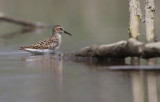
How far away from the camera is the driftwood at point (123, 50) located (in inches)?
407

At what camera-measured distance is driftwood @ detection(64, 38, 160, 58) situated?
1034 centimetres

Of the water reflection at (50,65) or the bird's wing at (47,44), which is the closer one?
the water reflection at (50,65)

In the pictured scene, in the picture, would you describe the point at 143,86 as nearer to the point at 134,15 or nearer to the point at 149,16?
the point at 149,16

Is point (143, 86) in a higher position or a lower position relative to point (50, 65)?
lower

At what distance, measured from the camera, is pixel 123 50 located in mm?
11016

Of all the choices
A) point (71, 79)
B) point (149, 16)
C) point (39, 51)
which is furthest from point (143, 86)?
point (39, 51)

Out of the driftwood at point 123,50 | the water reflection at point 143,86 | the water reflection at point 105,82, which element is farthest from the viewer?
the driftwood at point 123,50

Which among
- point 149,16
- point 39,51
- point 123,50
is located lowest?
point 123,50

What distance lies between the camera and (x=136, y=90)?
8.45 meters

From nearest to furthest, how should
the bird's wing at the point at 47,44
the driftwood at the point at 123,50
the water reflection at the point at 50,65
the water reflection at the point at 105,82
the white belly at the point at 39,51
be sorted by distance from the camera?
the water reflection at the point at 105,82 → the water reflection at the point at 50,65 → the driftwood at the point at 123,50 → the white belly at the point at 39,51 → the bird's wing at the point at 47,44

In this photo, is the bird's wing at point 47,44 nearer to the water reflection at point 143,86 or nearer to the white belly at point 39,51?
the white belly at point 39,51

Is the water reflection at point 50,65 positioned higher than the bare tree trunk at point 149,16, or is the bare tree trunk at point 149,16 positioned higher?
the bare tree trunk at point 149,16

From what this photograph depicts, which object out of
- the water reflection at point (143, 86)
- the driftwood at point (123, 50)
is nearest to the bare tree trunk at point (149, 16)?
the driftwood at point (123, 50)

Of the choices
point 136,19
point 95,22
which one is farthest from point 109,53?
point 95,22
